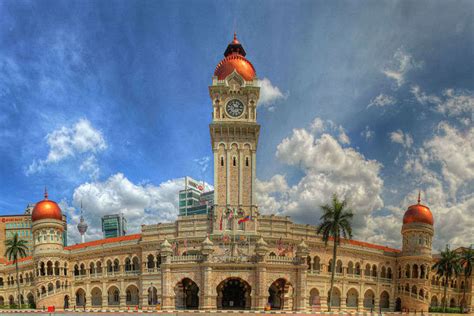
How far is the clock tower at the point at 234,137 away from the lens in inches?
2753

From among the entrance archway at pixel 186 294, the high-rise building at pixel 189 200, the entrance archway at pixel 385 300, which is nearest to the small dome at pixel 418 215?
the entrance archway at pixel 385 300

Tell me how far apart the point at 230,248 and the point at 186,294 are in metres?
9.50

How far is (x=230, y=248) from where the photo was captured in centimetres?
6138

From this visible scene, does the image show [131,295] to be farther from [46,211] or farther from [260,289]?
[260,289]

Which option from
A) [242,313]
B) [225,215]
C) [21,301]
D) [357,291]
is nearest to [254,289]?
[242,313]

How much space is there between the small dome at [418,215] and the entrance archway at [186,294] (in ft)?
149

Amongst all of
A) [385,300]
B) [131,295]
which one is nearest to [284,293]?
[131,295]

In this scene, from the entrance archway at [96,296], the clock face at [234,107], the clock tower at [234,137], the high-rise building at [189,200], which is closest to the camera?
the clock tower at [234,137]

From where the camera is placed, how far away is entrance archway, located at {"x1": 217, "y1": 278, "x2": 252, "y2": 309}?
2122 inches

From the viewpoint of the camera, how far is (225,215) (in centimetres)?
6850

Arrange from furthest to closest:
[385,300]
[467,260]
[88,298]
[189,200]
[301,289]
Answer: [189,200] → [467,260] → [385,300] → [88,298] → [301,289]

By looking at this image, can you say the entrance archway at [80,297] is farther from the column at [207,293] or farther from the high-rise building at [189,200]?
the high-rise building at [189,200]

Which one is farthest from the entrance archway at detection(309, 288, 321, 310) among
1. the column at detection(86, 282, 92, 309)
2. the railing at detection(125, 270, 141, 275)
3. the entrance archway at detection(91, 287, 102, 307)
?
the column at detection(86, 282, 92, 309)

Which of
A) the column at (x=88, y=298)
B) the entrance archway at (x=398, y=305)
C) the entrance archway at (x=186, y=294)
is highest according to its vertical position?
the entrance archway at (x=186, y=294)
